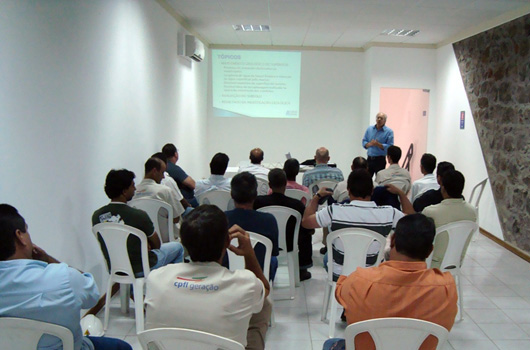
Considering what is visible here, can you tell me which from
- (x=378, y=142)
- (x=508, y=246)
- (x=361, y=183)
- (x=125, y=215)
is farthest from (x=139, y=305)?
(x=378, y=142)

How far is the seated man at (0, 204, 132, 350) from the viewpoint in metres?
1.47

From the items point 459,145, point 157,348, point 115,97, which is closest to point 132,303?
point 115,97

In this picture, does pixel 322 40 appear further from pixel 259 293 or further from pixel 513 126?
pixel 259 293

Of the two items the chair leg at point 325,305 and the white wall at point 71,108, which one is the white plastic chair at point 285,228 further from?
the white wall at point 71,108

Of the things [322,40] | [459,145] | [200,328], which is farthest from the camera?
[322,40]

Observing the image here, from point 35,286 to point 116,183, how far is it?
1384 millimetres

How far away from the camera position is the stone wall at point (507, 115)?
15.9ft

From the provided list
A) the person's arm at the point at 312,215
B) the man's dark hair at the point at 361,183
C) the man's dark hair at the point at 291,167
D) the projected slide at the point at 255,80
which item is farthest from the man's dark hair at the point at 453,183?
the projected slide at the point at 255,80

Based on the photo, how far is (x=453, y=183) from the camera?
9.96ft

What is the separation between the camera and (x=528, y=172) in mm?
4754

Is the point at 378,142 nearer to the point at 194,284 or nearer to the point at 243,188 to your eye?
the point at 243,188

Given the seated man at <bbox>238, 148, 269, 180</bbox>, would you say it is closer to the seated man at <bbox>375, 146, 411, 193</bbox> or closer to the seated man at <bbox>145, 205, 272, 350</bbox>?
the seated man at <bbox>375, 146, 411, 193</bbox>

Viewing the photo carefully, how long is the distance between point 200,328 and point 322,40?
715cm

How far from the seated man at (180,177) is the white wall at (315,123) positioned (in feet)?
12.8
